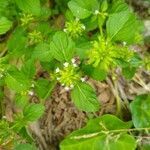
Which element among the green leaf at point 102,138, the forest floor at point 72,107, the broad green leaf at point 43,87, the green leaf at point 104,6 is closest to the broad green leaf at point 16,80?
the broad green leaf at point 43,87

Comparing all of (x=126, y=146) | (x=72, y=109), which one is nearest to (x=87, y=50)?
(x=126, y=146)

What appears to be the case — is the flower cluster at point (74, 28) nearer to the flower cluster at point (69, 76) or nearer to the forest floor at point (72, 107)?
the flower cluster at point (69, 76)

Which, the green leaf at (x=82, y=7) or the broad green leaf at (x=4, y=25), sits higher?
the broad green leaf at (x=4, y=25)

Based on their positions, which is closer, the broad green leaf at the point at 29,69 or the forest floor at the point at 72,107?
the broad green leaf at the point at 29,69

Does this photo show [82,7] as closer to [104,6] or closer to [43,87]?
[104,6]

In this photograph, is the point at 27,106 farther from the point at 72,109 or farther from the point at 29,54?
the point at 72,109
